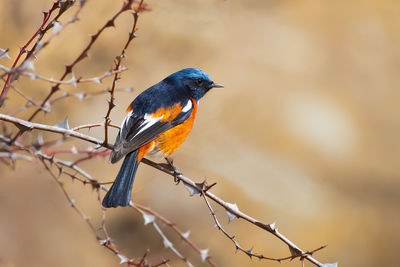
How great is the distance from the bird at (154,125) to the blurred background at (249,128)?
8.49ft

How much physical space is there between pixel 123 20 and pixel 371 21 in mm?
4726

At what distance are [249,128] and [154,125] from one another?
4.87m

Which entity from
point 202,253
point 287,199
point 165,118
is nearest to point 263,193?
point 287,199

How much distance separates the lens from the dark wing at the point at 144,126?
329 centimetres

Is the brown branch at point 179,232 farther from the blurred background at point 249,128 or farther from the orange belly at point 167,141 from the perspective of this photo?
the blurred background at point 249,128

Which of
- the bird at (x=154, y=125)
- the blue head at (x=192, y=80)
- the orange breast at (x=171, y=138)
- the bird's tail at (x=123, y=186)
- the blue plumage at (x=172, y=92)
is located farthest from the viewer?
the blue head at (x=192, y=80)

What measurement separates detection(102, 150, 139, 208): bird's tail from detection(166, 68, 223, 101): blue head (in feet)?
3.07

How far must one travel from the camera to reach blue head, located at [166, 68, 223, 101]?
13.9ft

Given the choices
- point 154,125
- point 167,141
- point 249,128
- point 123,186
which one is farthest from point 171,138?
point 249,128

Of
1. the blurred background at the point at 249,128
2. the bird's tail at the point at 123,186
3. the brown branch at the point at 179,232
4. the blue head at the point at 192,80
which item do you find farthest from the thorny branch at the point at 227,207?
the blurred background at the point at 249,128

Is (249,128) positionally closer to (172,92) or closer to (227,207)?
(172,92)

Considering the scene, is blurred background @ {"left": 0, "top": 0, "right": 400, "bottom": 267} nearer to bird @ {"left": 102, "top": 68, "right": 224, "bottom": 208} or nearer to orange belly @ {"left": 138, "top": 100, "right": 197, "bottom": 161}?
bird @ {"left": 102, "top": 68, "right": 224, "bottom": 208}

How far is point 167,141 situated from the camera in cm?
369

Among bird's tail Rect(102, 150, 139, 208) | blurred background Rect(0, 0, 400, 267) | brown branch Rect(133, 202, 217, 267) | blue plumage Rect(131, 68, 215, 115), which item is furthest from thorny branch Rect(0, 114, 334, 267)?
blurred background Rect(0, 0, 400, 267)
